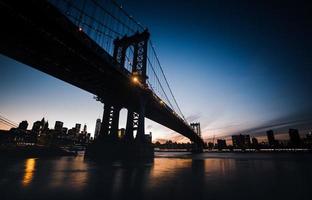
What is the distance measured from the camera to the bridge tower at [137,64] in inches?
1032

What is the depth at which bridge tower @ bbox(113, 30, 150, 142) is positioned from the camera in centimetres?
2622

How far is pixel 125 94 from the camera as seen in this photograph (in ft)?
90.0

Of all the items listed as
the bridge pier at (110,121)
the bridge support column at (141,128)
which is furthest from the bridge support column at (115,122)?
the bridge support column at (141,128)

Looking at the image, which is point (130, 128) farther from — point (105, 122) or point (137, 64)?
point (137, 64)

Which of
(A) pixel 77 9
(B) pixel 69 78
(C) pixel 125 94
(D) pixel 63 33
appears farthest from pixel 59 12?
(C) pixel 125 94

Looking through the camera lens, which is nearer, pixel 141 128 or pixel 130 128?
pixel 141 128

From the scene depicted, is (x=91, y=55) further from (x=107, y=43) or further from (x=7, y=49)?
(x=107, y=43)

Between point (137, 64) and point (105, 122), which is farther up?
point (137, 64)

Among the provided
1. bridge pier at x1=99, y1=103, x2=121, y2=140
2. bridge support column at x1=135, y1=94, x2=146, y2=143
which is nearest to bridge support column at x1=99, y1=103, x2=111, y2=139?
bridge pier at x1=99, y1=103, x2=121, y2=140

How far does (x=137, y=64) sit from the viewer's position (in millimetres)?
30922

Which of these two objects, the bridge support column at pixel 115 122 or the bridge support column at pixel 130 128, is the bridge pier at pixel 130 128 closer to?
the bridge support column at pixel 130 128

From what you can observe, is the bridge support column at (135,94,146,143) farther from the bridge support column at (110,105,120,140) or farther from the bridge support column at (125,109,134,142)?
the bridge support column at (110,105,120,140)

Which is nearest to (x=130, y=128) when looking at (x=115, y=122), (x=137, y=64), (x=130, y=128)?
(x=130, y=128)

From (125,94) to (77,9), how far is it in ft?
44.3
